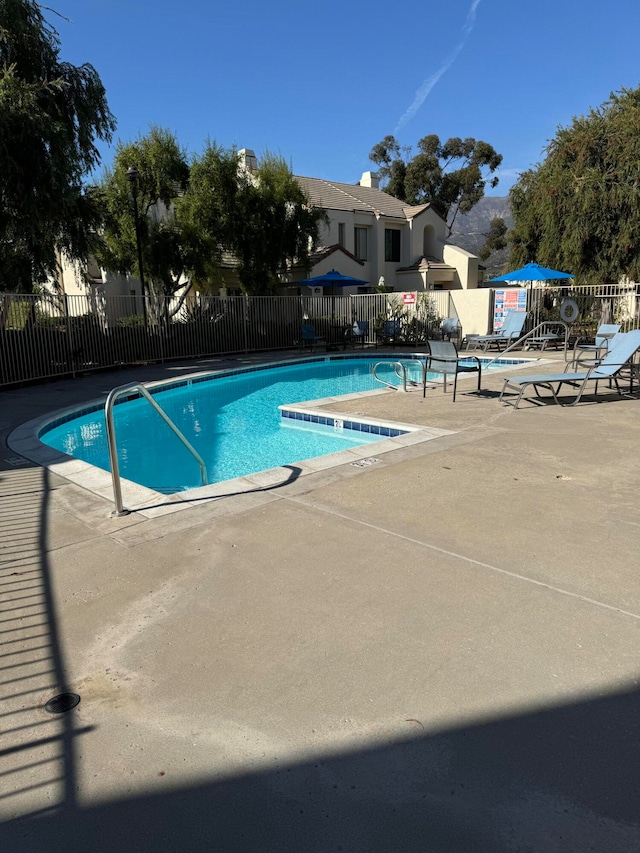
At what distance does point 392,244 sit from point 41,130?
22.1 m

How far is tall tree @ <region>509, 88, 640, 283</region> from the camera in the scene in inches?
776

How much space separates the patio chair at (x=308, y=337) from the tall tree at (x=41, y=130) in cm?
771

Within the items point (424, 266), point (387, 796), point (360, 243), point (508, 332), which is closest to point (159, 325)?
point (508, 332)

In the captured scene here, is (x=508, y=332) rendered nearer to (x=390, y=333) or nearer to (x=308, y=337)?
(x=390, y=333)

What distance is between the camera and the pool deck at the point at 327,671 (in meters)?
1.83

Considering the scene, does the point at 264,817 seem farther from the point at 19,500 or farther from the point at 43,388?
the point at 43,388

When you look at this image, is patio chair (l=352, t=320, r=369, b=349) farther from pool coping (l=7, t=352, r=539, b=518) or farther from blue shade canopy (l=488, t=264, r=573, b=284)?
pool coping (l=7, t=352, r=539, b=518)

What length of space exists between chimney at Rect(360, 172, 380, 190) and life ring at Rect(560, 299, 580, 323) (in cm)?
2133

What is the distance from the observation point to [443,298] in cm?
2169

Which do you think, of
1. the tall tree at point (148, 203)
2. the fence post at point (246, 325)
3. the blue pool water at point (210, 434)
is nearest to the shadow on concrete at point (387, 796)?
the blue pool water at point (210, 434)

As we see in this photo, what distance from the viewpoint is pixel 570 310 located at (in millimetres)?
18641

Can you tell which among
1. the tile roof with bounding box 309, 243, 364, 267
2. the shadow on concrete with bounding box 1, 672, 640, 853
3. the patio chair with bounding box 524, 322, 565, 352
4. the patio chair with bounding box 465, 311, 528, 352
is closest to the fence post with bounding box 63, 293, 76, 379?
the patio chair with bounding box 465, 311, 528, 352

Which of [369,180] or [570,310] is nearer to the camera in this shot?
[570,310]

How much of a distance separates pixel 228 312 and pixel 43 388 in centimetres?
768
